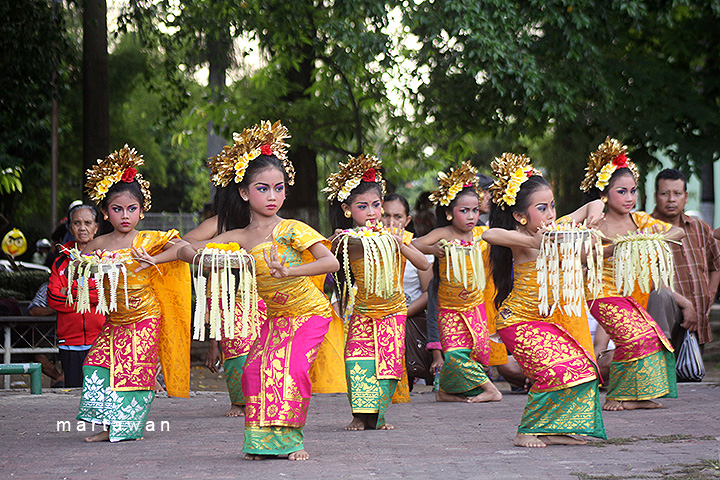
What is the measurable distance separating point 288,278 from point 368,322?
1323 mm

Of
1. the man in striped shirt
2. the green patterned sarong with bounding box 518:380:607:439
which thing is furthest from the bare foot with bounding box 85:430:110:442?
the man in striped shirt

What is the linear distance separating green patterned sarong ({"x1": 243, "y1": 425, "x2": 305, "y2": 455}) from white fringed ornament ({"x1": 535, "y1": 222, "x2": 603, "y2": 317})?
1.58 metres

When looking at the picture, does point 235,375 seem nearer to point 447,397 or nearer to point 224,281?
point 447,397

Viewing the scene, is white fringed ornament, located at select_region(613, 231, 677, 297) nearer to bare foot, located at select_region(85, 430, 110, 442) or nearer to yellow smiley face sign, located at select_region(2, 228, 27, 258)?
bare foot, located at select_region(85, 430, 110, 442)

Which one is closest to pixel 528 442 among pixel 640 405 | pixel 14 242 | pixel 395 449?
pixel 395 449

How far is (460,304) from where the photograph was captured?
770 centimetres

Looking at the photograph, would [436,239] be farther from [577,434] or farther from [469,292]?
[577,434]

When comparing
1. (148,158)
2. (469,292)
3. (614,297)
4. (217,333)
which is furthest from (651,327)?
(148,158)

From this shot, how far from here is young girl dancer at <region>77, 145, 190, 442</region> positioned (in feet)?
18.9

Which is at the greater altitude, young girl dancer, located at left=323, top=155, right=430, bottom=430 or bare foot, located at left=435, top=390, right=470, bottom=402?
young girl dancer, located at left=323, top=155, right=430, bottom=430

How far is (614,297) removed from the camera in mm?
6770

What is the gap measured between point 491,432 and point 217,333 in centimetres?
201

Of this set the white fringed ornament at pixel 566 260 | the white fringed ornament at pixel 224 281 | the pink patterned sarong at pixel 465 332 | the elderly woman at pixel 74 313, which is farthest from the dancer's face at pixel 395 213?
the white fringed ornament at pixel 224 281

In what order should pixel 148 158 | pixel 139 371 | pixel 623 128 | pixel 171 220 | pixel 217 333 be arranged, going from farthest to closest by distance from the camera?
1. pixel 171 220
2. pixel 148 158
3. pixel 623 128
4. pixel 139 371
5. pixel 217 333
